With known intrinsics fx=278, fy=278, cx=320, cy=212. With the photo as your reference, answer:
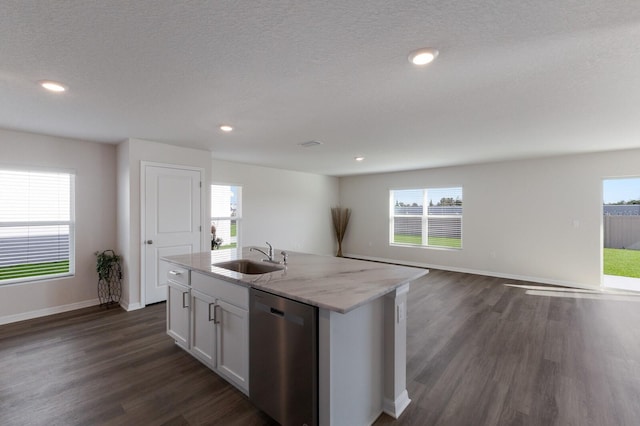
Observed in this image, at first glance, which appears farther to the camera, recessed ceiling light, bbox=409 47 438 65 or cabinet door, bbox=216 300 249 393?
cabinet door, bbox=216 300 249 393

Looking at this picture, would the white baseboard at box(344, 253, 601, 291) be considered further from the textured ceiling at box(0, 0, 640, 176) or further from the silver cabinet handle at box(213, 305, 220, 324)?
the silver cabinet handle at box(213, 305, 220, 324)

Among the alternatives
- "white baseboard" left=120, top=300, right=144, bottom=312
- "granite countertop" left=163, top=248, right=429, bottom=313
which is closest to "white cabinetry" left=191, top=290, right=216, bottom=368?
"granite countertop" left=163, top=248, right=429, bottom=313

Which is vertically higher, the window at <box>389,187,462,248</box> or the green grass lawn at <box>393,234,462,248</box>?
the window at <box>389,187,462,248</box>

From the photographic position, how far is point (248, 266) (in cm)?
273

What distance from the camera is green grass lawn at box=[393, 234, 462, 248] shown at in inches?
248

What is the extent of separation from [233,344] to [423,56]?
7.73ft

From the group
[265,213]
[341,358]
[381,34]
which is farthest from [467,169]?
[341,358]

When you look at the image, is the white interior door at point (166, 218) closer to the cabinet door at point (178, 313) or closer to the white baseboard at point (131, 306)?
the white baseboard at point (131, 306)

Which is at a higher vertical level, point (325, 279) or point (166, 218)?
point (166, 218)

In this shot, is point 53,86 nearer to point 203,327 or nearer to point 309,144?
point 203,327

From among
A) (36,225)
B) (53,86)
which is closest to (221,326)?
(53,86)

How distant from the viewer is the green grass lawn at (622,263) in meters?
5.52

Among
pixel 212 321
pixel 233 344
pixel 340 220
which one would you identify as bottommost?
pixel 233 344

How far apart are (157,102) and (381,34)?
2.06 metres
